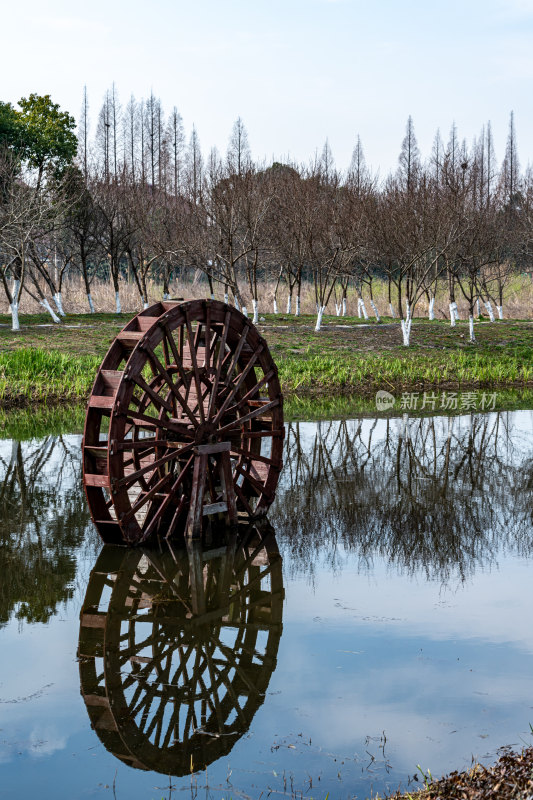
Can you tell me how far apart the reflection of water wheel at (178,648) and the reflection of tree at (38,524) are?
43 cm

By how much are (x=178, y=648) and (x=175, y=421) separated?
3.38 meters

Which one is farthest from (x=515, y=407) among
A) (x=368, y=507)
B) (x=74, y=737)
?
(x=74, y=737)

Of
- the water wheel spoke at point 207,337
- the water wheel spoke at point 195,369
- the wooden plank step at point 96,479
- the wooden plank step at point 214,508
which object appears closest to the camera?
the wooden plank step at point 96,479

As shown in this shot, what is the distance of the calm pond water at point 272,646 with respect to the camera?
5.29 metres

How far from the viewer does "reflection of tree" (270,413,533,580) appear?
966 centimetres

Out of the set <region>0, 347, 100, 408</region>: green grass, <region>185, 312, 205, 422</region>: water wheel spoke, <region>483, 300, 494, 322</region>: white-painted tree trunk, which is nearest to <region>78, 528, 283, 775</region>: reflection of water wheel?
<region>185, 312, 205, 422</region>: water wheel spoke

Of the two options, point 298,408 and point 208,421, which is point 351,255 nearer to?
point 298,408

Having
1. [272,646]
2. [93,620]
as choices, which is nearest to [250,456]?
[93,620]

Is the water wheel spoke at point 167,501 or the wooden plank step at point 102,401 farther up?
the wooden plank step at point 102,401

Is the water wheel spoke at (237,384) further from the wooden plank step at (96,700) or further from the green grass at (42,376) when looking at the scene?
the green grass at (42,376)

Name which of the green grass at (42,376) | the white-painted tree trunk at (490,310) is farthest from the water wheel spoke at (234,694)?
the white-painted tree trunk at (490,310)

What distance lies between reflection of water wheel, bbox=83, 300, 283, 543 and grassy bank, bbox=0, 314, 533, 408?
993 cm

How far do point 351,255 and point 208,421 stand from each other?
2196 centimetres

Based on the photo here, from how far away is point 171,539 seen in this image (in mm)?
10047
